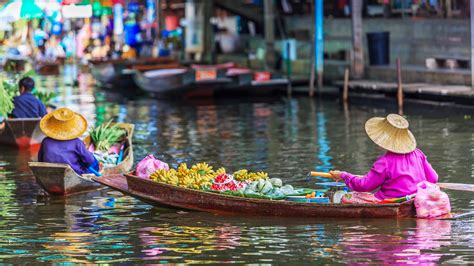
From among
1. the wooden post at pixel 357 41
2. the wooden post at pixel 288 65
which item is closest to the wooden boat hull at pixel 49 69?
the wooden post at pixel 288 65

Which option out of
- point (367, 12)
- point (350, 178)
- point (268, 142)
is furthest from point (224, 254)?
point (367, 12)

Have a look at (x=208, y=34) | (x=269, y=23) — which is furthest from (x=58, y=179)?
(x=208, y=34)

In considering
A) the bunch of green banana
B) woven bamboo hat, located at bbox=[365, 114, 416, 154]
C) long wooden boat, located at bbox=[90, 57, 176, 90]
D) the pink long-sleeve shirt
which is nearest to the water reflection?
the pink long-sleeve shirt

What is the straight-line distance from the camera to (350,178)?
41.9 feet

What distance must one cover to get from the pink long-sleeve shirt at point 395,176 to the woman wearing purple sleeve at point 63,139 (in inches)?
166

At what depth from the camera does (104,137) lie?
59.0 feet

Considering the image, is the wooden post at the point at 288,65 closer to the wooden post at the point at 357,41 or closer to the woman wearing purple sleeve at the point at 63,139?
the wooden post at the point at 357,41

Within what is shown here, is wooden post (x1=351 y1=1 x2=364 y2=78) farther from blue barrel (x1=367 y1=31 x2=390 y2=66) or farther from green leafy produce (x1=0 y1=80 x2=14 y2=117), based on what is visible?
green leafy produce (x1=0 y1=80 x2=14 y2=117)

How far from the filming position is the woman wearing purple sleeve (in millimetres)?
15164

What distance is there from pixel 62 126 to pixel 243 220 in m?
3.29

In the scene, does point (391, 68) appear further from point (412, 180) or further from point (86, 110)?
point (412, 180)

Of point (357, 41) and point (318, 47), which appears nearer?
point (357, 41)

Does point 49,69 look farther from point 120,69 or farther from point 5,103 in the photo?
point 5,103

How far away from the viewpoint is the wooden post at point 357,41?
31.6 meters
